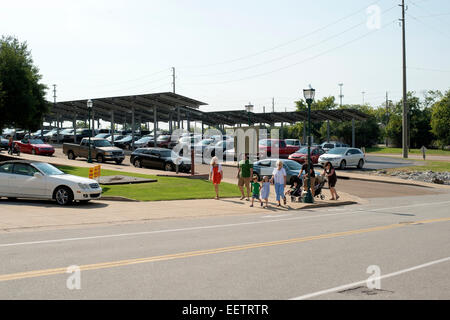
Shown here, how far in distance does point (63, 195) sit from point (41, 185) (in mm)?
887

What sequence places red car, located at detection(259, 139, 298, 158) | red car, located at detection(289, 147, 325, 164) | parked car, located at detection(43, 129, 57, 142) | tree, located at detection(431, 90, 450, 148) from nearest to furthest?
red car, located at detection(289, 147, 325, 164)
red car, located at detection(259, 139, 298, 158)
parked car, located at detection(43, 129, 57, 142)
tree, located at detection(431, 90, 450, 148)

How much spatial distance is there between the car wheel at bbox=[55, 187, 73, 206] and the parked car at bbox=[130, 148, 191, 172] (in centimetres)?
1408

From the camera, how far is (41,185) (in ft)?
60.4

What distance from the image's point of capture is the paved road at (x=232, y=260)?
6.84 m

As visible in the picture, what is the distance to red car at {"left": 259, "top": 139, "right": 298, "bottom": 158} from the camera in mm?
42031

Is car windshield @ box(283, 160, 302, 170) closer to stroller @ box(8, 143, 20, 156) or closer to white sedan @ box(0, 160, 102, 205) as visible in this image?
white sedan @ box(0, 160, 102, 205)

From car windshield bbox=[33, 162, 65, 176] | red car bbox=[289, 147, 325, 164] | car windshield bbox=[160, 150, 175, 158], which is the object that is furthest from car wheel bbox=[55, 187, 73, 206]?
red car bbox=[289, 147, 325, 164]

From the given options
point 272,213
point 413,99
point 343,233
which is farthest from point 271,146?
point 413,99

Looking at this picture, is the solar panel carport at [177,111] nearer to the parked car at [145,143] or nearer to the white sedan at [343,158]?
the parked car at [145,143]

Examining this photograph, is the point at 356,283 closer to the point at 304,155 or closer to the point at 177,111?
the point at 304,155

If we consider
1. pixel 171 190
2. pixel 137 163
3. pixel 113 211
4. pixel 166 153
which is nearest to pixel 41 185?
pixel 113 211

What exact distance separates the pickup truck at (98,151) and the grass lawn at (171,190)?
492 inches
